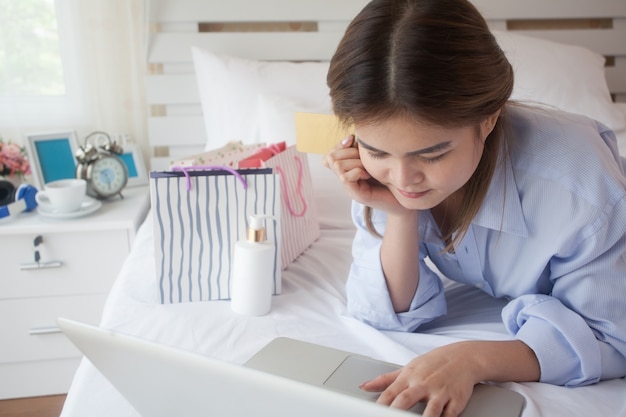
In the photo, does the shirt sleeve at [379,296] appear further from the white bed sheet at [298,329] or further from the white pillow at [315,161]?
the white pillow at [315,161]

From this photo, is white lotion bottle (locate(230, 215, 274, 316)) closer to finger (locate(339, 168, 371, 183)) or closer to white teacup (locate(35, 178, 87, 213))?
finger (locate(339, 168, 371, 183))

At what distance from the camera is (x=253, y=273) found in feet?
3.55

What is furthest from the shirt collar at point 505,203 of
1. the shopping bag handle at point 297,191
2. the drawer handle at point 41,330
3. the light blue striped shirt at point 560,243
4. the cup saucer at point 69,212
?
the drawer handle at point 41,330

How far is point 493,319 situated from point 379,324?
206 mm

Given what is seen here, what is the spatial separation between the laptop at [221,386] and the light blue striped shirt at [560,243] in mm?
143

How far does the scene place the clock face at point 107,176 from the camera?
186 centimetres

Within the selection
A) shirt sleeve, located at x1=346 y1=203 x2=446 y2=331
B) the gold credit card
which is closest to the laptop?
shirt sleeve, located at x1=346 y1=203 x2=446 y2=331

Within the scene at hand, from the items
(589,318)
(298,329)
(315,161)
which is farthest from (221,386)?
(315,161)

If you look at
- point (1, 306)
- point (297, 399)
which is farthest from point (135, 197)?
point (297, 399)

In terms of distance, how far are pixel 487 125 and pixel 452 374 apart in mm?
344

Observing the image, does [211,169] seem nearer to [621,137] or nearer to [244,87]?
[244,87]

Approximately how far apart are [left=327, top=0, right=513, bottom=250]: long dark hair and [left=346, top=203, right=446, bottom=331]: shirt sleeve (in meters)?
0.34

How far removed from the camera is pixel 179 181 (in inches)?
43.9

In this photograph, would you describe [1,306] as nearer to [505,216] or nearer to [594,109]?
[505,216]
